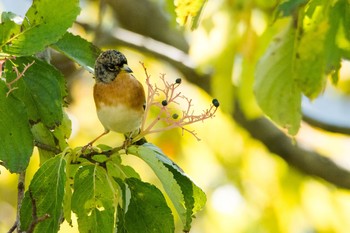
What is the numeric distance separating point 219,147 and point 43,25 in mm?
4030

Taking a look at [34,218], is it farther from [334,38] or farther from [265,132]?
[265,132]

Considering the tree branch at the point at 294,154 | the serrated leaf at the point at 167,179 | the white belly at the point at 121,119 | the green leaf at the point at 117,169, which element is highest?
the tree branch at the point at 294,154

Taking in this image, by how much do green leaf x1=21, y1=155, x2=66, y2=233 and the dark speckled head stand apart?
0.60 m

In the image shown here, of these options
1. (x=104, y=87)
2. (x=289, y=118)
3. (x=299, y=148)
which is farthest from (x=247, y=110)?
(x=104, y=87)

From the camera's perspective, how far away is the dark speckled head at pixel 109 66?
300cm

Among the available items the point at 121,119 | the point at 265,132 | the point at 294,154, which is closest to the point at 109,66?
the point at 121,119

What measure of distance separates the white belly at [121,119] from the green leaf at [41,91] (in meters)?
0.30

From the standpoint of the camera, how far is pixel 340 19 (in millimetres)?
2867

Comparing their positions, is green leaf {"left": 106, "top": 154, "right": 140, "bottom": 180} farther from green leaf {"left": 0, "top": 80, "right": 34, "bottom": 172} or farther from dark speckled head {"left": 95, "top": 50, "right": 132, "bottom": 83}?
dark speckled head {"left": 95, "top": 50, "right": 132, "bottom": 83}

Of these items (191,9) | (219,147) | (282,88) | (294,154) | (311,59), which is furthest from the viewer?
(219,147)

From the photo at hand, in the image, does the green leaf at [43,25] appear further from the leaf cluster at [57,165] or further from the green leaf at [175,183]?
the green leaf at [175,183]

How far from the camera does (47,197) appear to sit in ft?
7.95

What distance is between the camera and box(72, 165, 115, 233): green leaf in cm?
248

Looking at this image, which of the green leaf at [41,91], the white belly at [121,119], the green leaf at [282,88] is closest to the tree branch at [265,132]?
the green leaf at [282,88]
